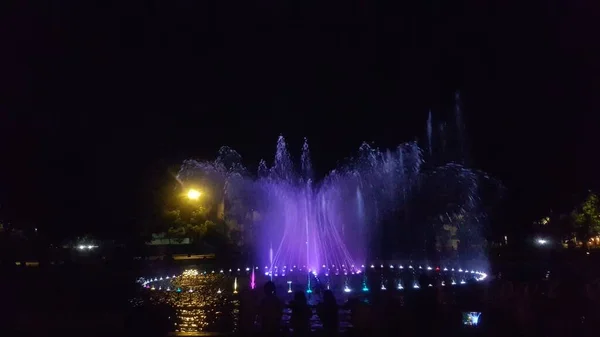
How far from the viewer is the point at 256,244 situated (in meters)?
42.2

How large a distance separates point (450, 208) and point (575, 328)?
32308 mm

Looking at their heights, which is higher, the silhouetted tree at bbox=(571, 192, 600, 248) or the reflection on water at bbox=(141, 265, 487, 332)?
the silhouetted tree at bbox=(571, 192, 600, 248)

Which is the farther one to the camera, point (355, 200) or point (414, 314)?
point (355, 200)

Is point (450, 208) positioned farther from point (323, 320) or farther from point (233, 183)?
point (323, 320)

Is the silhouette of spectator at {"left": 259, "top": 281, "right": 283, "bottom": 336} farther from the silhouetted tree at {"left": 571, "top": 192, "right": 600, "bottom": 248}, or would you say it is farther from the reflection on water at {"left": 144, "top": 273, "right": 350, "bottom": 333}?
the silhouetted tree at {"left": 571, "top": 192, "right": 600, "bottom": 248}

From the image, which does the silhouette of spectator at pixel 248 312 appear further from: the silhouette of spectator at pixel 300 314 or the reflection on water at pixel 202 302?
the silhouette of spectator at pixel 300 314

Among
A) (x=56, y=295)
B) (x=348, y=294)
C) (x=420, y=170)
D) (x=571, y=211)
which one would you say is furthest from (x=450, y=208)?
(x=56, y=295)

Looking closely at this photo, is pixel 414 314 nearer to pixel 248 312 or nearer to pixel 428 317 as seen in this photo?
pixel 428 317

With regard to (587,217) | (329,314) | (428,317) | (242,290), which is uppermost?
(587,217)

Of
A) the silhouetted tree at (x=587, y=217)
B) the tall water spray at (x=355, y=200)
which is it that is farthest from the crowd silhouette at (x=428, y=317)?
the silhouetted tree at (x=587, y=217)

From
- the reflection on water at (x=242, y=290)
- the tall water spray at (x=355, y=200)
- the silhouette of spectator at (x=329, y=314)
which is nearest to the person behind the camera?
the silhouette of spectator at (x=329, y=314)

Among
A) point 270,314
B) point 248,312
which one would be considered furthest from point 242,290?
point 270,314

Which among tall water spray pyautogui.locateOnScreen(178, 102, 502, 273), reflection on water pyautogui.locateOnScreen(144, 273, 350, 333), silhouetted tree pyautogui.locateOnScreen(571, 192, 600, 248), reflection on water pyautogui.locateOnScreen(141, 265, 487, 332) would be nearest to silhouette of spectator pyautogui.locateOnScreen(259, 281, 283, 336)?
reflection on water pyautogui.locateOnScreen(141, 265, 487, 332)

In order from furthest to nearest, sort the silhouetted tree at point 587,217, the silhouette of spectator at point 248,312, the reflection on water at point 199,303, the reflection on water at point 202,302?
the silhouetted tree at point 587,217 < the reflection on water at point 199,303 < the reflection on water at point 202,302 < the silhouette of spectator at point 248,312
